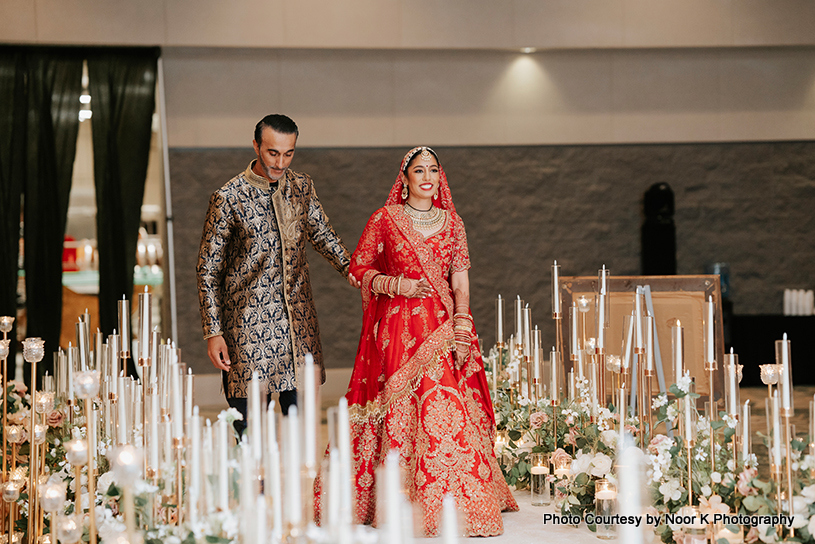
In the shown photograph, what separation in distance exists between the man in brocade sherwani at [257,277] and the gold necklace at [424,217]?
0.33m

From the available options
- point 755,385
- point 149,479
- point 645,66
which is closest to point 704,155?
point 645,66

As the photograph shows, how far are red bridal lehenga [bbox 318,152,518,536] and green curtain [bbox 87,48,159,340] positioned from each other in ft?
11.8

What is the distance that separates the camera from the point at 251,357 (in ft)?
9.24

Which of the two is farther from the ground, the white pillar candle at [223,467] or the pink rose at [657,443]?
the white pillar candle at [223,467]

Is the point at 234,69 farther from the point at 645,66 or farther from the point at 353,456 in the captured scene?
the point at 353,456

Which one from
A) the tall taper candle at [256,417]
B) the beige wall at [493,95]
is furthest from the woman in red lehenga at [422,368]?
the beige wall at [493,95]

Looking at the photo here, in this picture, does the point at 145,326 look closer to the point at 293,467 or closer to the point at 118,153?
the point at 293,467

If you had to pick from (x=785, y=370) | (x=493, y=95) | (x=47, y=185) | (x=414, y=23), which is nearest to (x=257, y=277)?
(x=785, y=370)

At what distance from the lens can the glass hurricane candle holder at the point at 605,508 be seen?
2.54 m

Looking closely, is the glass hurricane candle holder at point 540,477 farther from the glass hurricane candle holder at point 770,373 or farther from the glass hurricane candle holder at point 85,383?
the glass hurricane candle holder at point 85,383

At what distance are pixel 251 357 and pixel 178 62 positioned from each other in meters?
3.94

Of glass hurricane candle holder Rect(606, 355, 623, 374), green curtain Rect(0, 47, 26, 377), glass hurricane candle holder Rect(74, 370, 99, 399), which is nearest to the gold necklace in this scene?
glass hurricane candle holder Rect(606, 355, 623, 374)

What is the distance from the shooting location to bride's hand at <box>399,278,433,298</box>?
8.70 feet

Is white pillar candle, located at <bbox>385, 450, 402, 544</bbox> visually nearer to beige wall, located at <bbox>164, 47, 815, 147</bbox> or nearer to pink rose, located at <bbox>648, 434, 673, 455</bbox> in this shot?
pink rose, located at <bbox>648, 434, 673, 455</bbox>
